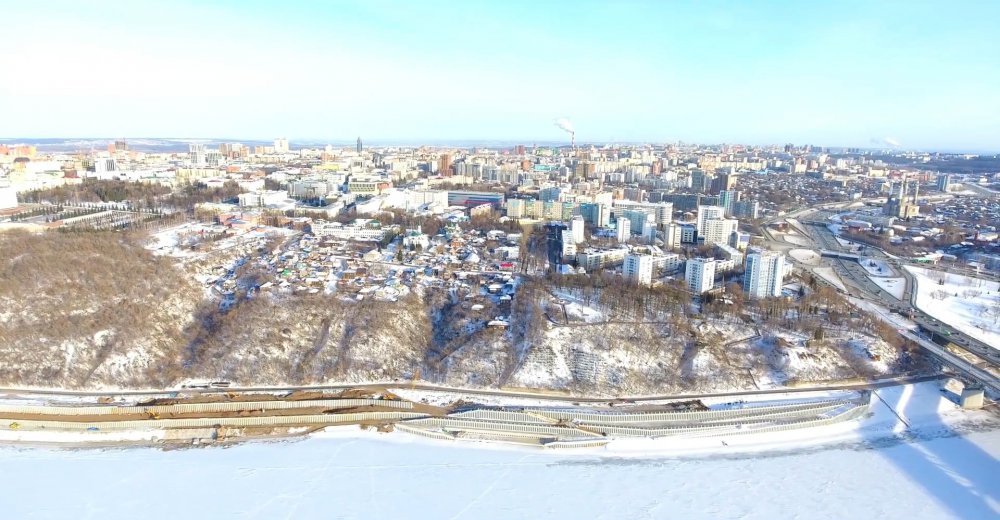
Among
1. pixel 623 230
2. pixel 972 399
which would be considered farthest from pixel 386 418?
pixel 623 230

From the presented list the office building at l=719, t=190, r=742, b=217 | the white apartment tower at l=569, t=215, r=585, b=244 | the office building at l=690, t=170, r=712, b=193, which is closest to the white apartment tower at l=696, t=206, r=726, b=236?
the white apartment tower at l=569, t=215, r=585, b=244

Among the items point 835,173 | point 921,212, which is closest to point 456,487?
point 921,212

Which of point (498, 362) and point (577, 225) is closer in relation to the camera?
point (498, 362)

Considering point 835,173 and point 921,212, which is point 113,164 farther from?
point 835,173

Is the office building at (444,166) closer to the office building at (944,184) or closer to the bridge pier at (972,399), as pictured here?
the office building at (944,184)

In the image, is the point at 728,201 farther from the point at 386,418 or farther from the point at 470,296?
the point at 386,418

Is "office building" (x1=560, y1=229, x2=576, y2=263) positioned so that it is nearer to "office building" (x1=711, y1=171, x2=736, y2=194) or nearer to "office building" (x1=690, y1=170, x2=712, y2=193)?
"office building" (x1=711, y1=171, x2=736, y2=194)
